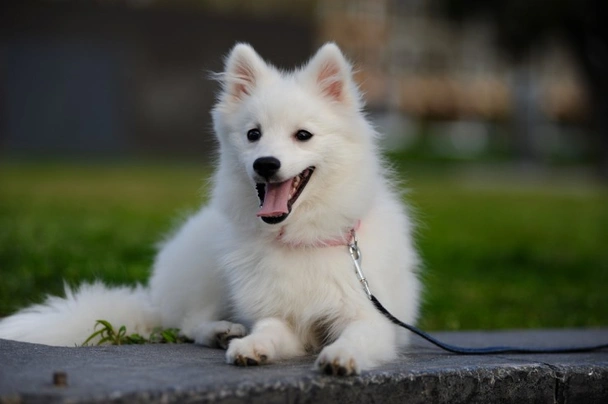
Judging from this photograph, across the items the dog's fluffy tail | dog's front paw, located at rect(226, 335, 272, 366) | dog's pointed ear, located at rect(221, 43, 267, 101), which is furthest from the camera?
dog's pointed ear, located at rect(221, 43, 267, 101)

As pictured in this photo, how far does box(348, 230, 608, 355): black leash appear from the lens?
4148mm

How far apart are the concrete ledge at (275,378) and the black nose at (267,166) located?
35.4 inches

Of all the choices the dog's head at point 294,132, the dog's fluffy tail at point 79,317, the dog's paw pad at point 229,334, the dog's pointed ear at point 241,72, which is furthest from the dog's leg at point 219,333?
the dog's pointed ear at point 241,72

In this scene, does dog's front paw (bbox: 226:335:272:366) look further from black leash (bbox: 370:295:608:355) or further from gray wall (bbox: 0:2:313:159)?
gray wall (bbox: 0:2:313:159)

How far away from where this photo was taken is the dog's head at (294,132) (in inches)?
160

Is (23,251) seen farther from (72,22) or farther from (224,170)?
(72,22)

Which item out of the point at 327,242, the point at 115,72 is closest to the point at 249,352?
the point at 327,242

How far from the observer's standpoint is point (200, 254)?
4855mm

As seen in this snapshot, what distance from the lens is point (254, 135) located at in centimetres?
429

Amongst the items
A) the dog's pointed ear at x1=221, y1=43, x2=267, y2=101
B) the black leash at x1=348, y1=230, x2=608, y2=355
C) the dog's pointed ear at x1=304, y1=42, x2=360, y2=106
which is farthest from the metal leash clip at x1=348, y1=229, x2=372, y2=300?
the dog's pointed ear at x1=221, y1=43, x2=267, y2=101

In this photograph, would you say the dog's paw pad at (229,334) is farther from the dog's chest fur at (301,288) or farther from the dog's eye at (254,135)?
the dog's eye at (254,135)

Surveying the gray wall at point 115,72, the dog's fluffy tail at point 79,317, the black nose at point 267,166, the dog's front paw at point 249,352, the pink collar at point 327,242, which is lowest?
the dog's front paw at point 249,352

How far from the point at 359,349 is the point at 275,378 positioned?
1.52ft

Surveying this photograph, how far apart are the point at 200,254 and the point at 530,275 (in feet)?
18.3
